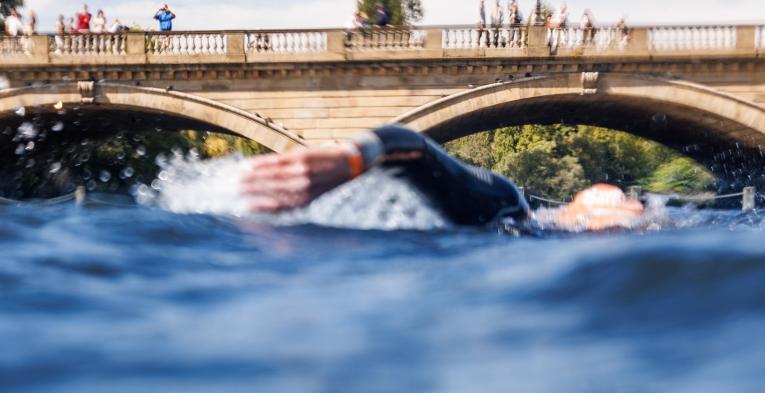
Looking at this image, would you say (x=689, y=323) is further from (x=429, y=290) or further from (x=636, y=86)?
(x=636, y=86)

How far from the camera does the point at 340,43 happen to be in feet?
69.1

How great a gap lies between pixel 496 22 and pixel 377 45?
2808mm

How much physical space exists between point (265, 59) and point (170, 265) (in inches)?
662

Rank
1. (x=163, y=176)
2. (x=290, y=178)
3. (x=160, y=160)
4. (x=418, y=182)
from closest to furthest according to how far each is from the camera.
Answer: (x=290, y=178), (x=418, y=182), (x=160, y=160), (x=163, y=176)

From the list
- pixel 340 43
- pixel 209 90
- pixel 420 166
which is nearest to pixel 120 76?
pixel 209 90

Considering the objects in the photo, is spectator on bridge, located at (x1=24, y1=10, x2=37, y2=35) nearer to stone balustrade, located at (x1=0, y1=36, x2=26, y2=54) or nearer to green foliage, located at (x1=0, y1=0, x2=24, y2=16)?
stone balustrade, located at (x1=0, y1=36, x2=26, y2=54)

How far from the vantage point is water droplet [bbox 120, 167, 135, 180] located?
31.3 meters

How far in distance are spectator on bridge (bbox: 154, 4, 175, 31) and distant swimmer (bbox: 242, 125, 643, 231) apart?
15.2m

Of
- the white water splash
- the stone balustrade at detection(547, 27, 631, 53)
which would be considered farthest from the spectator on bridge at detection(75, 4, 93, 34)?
the white water splash

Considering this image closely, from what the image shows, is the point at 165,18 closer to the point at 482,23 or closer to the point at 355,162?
the point at 482,23

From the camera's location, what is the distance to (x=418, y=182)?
24.3 ft

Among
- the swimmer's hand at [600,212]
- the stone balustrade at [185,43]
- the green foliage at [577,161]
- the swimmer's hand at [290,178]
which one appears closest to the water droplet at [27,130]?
the stone balustrade at [185,43]


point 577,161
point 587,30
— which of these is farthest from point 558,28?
point 577,161

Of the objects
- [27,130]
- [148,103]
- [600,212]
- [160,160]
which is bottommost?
[160,160]
